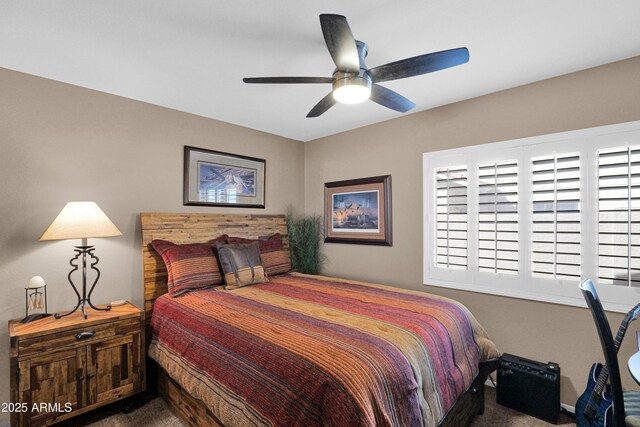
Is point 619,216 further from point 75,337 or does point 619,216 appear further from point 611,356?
point 75,337

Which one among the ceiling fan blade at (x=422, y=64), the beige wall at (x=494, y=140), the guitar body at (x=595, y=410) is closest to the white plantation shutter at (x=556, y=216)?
the beige wall at (x=494, y=140)

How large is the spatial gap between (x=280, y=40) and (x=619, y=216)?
2657 mm

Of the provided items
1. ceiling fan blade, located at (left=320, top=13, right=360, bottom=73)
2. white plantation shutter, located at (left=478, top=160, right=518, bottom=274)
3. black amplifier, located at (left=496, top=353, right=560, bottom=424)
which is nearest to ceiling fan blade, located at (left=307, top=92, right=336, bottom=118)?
ceiling fan blade, located at (left=320, top=13, right=360, bottom=73)

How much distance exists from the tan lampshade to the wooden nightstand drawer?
0.66 meters

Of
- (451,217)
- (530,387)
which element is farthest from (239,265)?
(530,387)

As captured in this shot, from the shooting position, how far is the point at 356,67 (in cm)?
182

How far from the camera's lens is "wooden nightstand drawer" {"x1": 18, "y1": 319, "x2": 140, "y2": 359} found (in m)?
2.01

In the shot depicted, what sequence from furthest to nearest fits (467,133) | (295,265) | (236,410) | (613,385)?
(295,265)
(467,133)
(236,410)
(613,385)

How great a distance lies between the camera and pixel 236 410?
166 cm

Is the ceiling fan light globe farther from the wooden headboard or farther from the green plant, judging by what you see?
the green plant

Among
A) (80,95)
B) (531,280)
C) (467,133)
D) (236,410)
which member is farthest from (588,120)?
(80,95)

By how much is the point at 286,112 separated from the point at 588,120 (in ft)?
8.62

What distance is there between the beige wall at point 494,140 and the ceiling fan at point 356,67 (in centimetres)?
117

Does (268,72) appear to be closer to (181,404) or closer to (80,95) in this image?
(80,95)
